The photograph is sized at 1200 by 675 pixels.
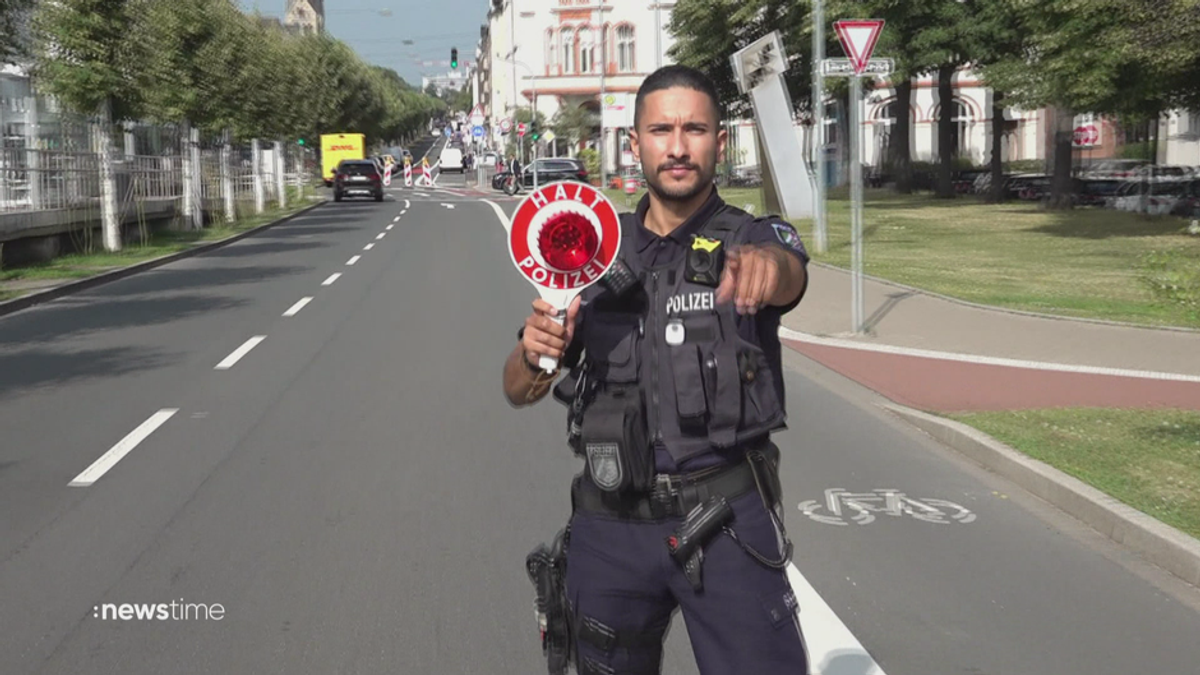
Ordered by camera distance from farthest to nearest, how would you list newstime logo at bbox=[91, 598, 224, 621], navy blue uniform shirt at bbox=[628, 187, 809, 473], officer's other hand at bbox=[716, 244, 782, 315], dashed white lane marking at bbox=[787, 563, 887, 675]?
newstime logo at bbox=[91, 598, 224, 621], dashed white lane marking at bbox=[787, 563, 887, 675], navy blue uniform shirt at bbox=[628, 187, 809, 473], officer's other hand at bbox=[716, 244, 782, 315]

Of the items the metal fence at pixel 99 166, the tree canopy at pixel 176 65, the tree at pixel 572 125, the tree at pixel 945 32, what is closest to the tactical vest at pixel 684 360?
the metal fence at pixel 99 166

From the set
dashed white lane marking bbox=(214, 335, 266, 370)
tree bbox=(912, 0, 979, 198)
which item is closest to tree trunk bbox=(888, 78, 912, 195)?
tree bbox=(912, 0, 979, 198)

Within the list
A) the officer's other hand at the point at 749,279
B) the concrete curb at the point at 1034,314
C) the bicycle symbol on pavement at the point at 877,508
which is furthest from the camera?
the concrete curb at the point at 1034,314

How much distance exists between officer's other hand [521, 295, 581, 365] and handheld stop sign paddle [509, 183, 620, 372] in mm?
13

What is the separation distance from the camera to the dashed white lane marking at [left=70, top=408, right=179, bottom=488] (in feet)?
26.6

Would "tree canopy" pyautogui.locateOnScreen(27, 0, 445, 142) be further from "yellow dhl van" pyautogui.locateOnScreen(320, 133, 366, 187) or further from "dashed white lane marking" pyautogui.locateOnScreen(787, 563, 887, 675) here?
"dashed white lane marking" pyautogui.locateOnScreen(787, 563, 887, 675)

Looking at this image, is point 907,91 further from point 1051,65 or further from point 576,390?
point 576,390

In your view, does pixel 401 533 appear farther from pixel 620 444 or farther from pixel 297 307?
pixel 297 307

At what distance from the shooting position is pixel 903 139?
5328 cm

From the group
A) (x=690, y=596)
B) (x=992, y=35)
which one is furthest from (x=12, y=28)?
(x=992, y=35)

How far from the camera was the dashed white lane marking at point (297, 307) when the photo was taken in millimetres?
17312

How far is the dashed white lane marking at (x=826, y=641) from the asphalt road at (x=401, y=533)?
0.01 m

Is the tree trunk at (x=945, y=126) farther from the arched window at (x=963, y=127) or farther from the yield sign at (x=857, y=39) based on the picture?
the yield sign at (x=857, y=39)

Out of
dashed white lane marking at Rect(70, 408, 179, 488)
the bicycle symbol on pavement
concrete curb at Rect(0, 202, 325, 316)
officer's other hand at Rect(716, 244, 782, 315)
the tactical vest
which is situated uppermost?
officer's other hand at Rect(716, 244, 782, 315)
